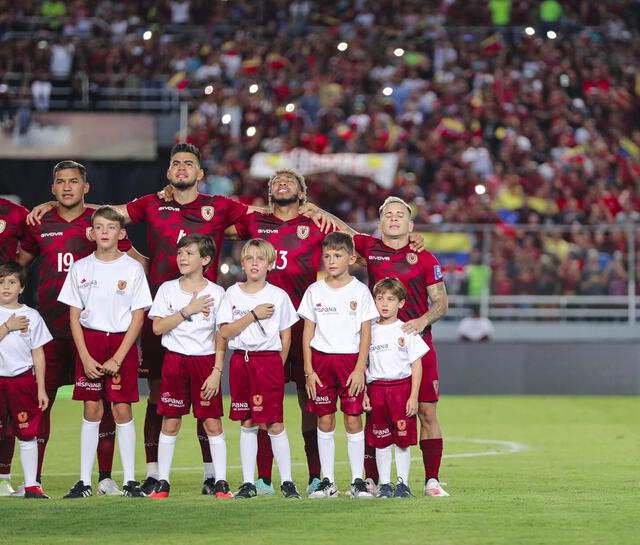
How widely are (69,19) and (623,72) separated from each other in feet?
38.2

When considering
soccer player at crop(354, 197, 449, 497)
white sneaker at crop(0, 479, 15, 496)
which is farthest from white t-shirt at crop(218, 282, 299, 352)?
white sneaker at crop(0, 479, 15, 496)

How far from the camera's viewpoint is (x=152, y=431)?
9766 mm

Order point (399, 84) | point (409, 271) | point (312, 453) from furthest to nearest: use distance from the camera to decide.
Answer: point (399, 84) < point (312, 453) < point (409, 271)

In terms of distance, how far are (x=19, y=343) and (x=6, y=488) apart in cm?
112

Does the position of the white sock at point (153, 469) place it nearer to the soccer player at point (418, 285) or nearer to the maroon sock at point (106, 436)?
the maroon sock at point (106, 436)

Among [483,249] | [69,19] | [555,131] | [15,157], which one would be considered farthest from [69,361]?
[69,19]

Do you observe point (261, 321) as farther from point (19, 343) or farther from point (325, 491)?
point (19, 343)

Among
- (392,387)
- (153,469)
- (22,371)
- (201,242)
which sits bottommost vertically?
(153,469)

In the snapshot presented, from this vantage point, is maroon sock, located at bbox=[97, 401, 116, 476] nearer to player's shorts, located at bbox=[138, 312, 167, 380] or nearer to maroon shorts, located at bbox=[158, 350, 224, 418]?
player's shorts, located at bbox=[138, 312, 167, 380]

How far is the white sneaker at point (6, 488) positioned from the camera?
9414mm

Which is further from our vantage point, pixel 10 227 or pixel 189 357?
pixel 10 227

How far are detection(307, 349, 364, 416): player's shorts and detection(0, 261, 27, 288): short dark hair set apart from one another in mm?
2205

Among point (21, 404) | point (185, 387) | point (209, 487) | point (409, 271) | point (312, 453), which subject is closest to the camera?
point (185, 387)

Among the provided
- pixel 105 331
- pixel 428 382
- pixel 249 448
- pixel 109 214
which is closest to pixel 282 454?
pixel 249 448
